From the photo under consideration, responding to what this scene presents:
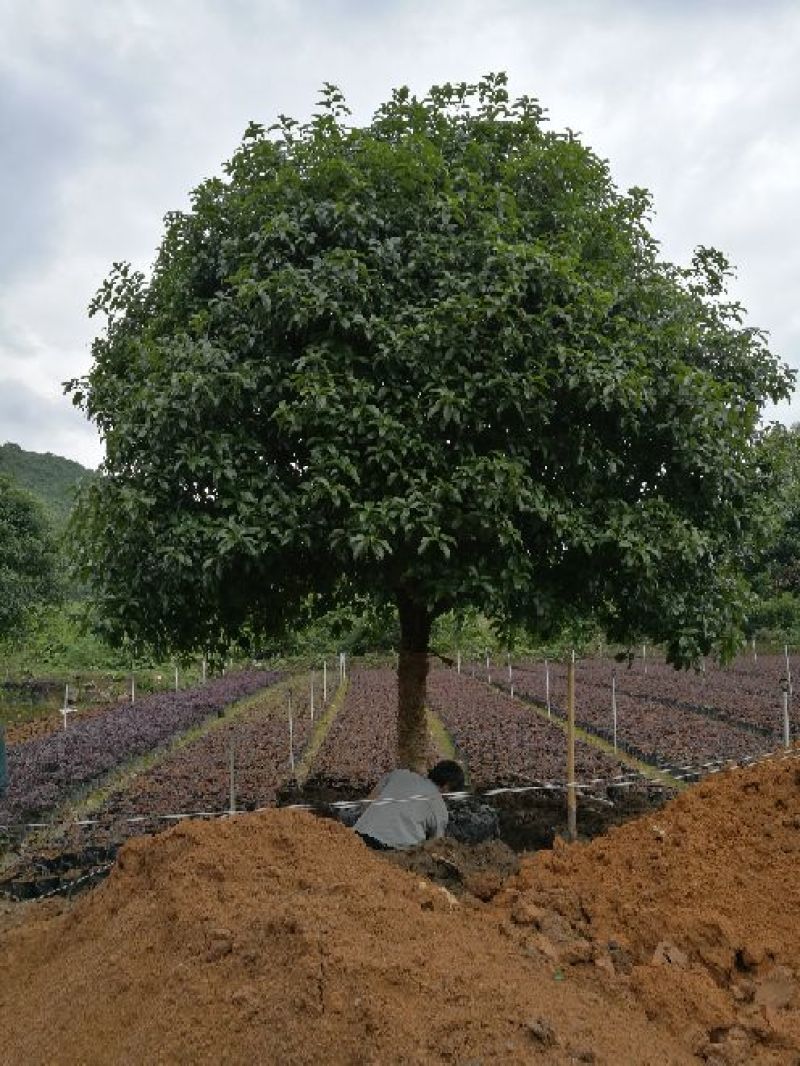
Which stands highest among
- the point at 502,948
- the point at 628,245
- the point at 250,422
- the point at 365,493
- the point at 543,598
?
the point at 628,245

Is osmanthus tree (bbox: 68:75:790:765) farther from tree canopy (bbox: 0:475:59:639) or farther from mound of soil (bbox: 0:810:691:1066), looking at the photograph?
tree canopy (bbox: 0:475:59:639)

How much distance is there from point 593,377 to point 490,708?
1758cm

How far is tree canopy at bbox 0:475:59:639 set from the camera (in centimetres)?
2617

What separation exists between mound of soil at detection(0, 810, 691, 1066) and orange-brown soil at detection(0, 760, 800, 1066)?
0.01m

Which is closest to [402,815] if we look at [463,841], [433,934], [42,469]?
[463,841]

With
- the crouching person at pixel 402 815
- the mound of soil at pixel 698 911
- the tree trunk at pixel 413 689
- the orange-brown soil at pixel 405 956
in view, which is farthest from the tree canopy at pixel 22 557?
the mound of soil at pixel 698 911

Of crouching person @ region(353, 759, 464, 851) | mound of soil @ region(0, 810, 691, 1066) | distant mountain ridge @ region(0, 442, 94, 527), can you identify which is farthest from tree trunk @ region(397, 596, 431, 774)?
distant mountain ridge @ region(0, 442, 94, 527)

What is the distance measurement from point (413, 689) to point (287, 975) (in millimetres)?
4982

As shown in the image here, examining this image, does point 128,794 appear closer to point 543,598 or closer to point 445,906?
point 543,598

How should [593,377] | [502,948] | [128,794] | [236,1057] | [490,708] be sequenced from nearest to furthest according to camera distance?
[236,1057] < [502,948] < [593,377] < [128,794] < [490,708]

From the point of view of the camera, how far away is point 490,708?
2356 centimetres

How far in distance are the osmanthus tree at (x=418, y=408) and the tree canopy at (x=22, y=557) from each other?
19196 mm

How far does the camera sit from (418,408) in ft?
23.2

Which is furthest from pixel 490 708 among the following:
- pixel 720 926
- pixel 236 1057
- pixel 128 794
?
pixel 236 1057
